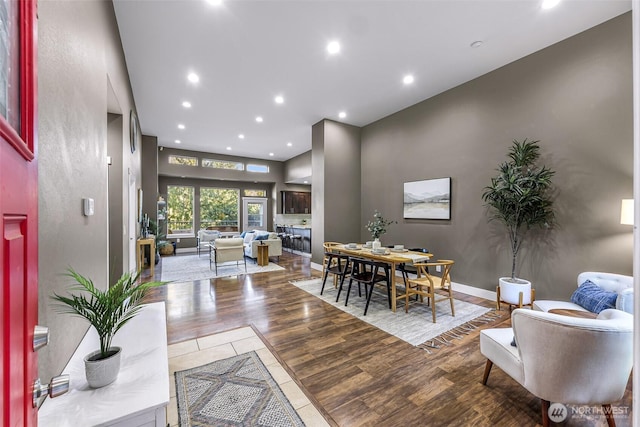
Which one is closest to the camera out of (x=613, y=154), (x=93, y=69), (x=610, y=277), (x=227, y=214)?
(x=93, y=69)

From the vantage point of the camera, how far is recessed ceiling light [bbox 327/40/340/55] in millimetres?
3209

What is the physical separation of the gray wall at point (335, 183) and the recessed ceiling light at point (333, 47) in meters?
2.40

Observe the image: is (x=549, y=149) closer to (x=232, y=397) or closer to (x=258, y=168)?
(x=232, y=397)

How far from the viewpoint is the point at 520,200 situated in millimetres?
3215

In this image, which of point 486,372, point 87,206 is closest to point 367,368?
point 486,372

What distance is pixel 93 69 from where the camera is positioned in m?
1.91

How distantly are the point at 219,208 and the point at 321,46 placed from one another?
7.73 m

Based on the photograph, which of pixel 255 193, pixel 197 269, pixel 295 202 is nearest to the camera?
pixel 197 269

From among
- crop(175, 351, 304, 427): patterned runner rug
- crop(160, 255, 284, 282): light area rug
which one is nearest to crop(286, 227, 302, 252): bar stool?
crop(160, 255, 284, 282): light area rug

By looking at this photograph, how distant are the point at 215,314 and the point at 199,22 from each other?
3.62 m

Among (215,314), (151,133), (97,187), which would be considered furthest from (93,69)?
(151,133)

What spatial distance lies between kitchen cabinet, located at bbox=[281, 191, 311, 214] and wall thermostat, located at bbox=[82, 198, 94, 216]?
856 cm

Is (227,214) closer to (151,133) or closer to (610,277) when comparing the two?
(151,133)

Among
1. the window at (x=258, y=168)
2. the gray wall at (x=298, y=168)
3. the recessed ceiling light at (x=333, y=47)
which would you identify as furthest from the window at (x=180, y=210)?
the recessed ceiling light at (x=333, y=47)
